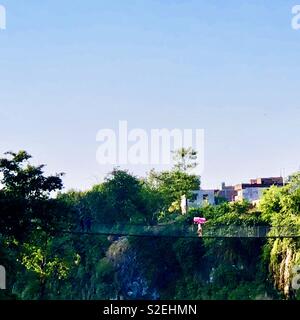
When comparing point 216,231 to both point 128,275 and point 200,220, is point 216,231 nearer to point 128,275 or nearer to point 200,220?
point 200,220

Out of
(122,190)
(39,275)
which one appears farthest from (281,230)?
(122,190)

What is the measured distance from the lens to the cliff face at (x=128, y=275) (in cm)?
3422

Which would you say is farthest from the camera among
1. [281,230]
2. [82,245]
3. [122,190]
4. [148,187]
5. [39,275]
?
[148,187]

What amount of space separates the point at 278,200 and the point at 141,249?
27.6 ft

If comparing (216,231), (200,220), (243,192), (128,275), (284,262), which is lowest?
(128,275)

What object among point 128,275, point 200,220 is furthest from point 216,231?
point 128,275

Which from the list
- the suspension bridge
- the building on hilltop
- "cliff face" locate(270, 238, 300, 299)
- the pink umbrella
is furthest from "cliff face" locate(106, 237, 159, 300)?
the building on hilltop

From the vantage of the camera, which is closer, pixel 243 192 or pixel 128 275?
pixel 128 275

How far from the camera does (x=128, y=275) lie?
35.1 m

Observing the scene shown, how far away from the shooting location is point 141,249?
3491 centimetres

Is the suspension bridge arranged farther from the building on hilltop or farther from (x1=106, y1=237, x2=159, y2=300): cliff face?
the building on hilltop

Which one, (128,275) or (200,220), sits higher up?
(200,220)
